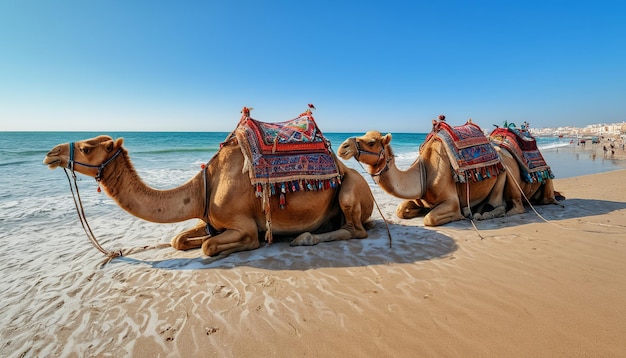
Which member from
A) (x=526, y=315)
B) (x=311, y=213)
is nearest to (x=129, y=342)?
(x=311, y=213)

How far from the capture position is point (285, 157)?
410cm

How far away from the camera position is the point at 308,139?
4.36m

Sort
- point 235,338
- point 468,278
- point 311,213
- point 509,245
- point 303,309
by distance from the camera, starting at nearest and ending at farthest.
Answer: point 235,338
point 303,309
point 468,278
point 509,245
point 311,213

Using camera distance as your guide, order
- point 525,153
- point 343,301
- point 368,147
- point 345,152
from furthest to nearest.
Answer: point 525,153, point 368,147, point 345,152, point 343,301

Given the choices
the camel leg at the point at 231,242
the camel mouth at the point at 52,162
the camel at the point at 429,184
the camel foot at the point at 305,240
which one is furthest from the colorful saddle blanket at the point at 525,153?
the camel mouth at the point at 52,162

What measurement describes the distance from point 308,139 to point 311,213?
108cm

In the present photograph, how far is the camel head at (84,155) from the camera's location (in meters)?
3.30

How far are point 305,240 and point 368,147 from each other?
5.50 feet

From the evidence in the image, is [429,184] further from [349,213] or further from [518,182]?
[518,182]

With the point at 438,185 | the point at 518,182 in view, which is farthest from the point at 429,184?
the point at 518,182

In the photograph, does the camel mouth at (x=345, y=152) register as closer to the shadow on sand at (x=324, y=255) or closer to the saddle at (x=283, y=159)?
the saddle at (x=283, y=159)

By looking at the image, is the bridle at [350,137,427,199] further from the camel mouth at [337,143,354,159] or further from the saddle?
the saddle

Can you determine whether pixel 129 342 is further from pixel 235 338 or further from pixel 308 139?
pixel 308 139

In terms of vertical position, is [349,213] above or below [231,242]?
above
